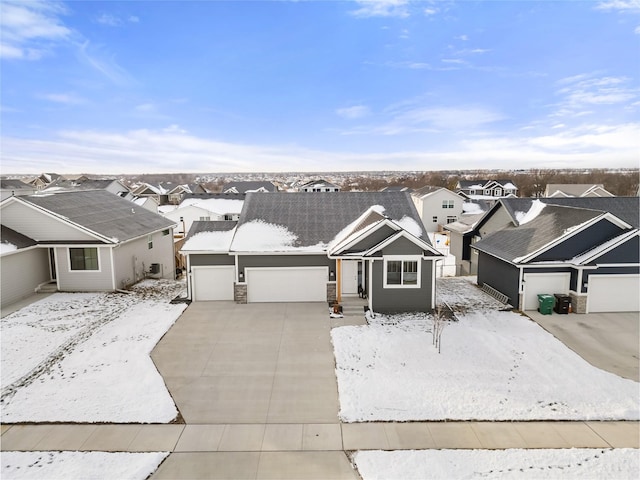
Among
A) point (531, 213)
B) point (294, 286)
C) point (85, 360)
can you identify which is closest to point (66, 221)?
point (85, 360)

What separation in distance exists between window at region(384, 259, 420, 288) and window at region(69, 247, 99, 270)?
14.4 meters

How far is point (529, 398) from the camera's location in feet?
34.7

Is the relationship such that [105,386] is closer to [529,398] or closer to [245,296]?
[245,296]

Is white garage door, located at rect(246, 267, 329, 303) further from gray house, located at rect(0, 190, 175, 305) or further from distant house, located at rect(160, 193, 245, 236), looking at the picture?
distant house, located at rect(160, 193, 245, 236)

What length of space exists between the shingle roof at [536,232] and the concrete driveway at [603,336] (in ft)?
10.1

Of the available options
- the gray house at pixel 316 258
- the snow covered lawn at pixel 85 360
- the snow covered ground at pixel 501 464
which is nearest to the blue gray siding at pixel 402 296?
the gray house at pixel 316 258

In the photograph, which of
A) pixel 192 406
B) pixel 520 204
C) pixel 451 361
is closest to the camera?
pixel 192 406

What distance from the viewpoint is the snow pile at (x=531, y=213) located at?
844 inches

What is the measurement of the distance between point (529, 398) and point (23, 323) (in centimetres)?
1772

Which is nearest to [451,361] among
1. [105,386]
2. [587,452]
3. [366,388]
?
[366,388]

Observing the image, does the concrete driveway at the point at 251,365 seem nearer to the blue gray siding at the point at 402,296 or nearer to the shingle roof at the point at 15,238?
the blue gray siding at the point at 402,296

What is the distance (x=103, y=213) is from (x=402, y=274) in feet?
57.3

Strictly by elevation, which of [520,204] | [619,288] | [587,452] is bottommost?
[587,452]

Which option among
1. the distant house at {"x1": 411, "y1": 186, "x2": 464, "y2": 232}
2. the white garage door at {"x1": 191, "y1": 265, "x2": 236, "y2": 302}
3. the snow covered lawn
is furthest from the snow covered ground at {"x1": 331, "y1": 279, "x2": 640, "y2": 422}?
the distant house at {"x1": 411, "y1": 186, "x2": 464, "y2": 232}
